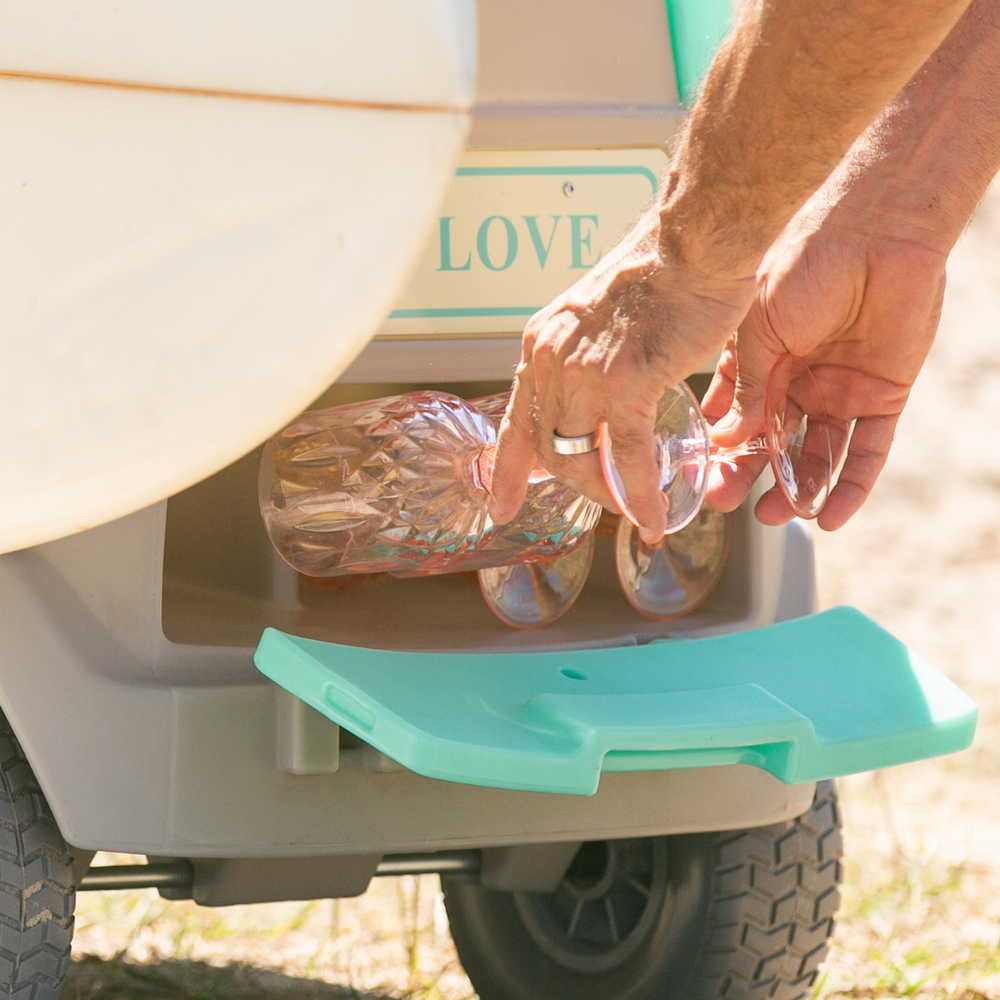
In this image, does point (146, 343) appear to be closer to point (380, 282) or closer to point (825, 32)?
point (380, 282)

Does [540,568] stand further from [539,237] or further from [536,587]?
[539,237]

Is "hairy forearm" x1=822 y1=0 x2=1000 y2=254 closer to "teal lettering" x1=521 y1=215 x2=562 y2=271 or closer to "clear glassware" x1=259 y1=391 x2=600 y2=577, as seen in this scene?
"teal lettering" x1=521 y1=215 x2=562 y2=271

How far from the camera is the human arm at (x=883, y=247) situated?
63.9 inches

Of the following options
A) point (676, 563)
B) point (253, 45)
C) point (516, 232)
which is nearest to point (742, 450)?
point (676, 563)

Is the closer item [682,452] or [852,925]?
[682,452]

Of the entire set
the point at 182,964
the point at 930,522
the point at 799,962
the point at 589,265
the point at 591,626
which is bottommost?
the point at 930,522

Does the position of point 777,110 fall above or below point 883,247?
above

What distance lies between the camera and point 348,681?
4.25 feet

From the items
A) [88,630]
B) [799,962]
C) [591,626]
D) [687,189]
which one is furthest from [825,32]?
[799,962]

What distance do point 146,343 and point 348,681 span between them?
0.36 metres

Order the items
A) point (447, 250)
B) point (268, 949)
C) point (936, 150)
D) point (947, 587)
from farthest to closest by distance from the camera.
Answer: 1. point (947, 587)
2. point (268, 949)
3. point (936, 150)
4. point (447, 250)

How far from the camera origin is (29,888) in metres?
1.41

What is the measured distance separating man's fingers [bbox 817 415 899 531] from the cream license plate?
0.43m

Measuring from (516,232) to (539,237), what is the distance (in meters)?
0.03
